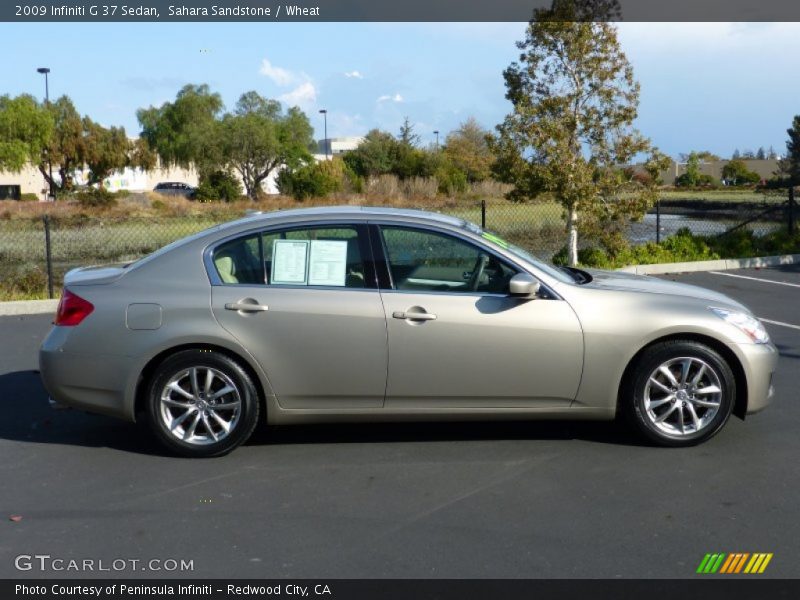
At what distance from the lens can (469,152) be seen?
160ft

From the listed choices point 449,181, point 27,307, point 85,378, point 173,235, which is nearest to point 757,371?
point 85,378

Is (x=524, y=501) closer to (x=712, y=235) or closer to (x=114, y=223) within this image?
(x=712, y=235)

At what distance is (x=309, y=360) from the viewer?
5.83 m

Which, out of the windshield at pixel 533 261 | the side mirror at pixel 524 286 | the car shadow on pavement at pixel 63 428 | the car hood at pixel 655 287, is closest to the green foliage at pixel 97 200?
the car shadow on pavement at pixel 63 428

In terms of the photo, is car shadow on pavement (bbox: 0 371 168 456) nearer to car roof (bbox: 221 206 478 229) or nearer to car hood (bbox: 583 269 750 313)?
car roof (bbox: 221 206 478 229)

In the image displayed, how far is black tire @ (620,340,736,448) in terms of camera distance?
589cm

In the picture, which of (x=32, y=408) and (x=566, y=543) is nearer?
(x=566, y=543)

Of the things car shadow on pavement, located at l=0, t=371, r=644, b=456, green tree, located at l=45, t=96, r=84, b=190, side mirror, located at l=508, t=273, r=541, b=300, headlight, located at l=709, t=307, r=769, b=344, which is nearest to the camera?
side mirror, located at l=508, t=273, r=541, b=300

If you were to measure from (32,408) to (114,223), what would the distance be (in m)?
17.4

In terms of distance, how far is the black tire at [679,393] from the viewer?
5.89 metres

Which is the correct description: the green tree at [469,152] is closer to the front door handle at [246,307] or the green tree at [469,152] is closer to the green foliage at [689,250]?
the green foliage at [689,250]

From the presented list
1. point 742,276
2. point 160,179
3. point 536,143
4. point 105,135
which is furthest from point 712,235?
point 160,179

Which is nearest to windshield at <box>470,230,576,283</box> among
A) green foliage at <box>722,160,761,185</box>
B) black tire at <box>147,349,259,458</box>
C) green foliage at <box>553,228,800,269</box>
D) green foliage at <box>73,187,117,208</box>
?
black tire at <box>147,349,259,458</box>

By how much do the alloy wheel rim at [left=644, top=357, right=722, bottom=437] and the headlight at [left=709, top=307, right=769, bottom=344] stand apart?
331 mm
